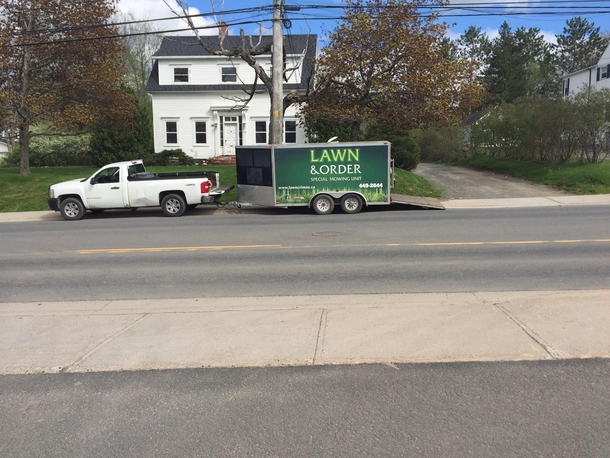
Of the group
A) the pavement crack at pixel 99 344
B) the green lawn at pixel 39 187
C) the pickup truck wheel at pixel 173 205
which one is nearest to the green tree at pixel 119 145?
the green lawn at pixel 39 187

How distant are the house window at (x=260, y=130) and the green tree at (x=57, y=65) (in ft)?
34.4

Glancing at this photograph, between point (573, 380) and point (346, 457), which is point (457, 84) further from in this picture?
point (346, 457)

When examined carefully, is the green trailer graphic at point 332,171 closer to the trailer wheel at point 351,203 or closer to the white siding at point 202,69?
the trailer wheel at point 351,203

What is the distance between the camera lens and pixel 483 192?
21.2m

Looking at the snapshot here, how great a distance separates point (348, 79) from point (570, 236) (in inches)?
509

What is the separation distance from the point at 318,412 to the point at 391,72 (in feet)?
63.3

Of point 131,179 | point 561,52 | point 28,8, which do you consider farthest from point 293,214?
point 561,52

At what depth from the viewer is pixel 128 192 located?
57.8ft

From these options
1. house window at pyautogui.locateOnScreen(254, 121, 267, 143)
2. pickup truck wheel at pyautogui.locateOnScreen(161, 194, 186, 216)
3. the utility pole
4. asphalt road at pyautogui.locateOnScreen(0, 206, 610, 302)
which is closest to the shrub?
house window at pyautogui.locateOnScreen(254, 121, 267, 143)

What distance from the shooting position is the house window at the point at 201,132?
111 ft

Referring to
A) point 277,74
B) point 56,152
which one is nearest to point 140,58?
point 56,152

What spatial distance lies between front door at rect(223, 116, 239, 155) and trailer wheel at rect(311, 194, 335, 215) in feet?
59.5

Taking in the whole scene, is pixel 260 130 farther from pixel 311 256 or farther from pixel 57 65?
pixel 311 256

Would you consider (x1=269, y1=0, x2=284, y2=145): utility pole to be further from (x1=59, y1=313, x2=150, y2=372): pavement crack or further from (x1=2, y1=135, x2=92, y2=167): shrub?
(x1=2, y1=135, x2=92, y2=167): shrub
